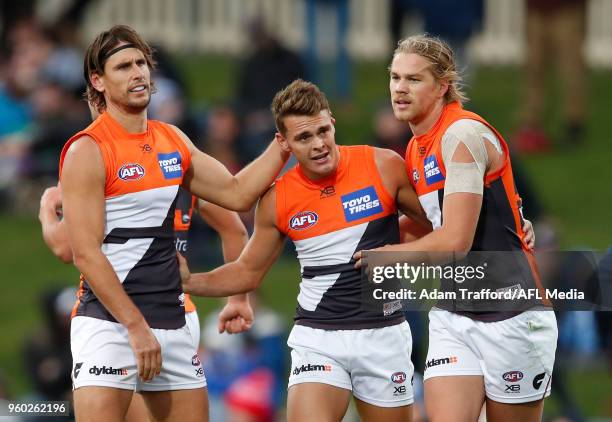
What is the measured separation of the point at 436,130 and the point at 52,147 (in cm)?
928

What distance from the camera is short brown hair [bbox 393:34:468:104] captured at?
277 inches

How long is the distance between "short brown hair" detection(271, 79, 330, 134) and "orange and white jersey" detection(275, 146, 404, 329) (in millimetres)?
338

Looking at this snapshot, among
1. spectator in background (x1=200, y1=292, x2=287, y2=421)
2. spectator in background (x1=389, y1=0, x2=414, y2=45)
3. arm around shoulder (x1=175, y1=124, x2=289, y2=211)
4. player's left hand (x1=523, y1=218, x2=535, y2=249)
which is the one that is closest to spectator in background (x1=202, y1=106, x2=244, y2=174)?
spectator in background (x1=200, y1=292, x2=287, y2=421)

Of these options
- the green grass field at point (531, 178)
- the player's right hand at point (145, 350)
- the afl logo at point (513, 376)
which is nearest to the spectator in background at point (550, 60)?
the green grass field at point (531, 178)

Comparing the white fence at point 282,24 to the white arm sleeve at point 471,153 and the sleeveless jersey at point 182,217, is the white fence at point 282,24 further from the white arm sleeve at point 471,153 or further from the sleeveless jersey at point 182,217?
the white arm sleeve at point 471,153

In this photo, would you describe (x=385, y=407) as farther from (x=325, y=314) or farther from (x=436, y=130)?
(x=436, y=130)

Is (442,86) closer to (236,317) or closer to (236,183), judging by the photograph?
(236,183)

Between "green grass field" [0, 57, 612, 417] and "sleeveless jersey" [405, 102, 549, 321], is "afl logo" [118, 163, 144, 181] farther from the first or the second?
"green grass field" [0, 57, 612, 417]

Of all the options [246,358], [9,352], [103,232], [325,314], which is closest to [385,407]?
[325,314]

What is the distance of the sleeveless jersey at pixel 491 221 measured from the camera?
22.8 feet

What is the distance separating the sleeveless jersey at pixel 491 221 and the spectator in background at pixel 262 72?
8.39m

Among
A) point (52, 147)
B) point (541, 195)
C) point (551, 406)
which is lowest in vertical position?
point (551, 406)

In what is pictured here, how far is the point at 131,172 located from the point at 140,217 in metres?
0.23

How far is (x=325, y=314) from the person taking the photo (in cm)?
727
